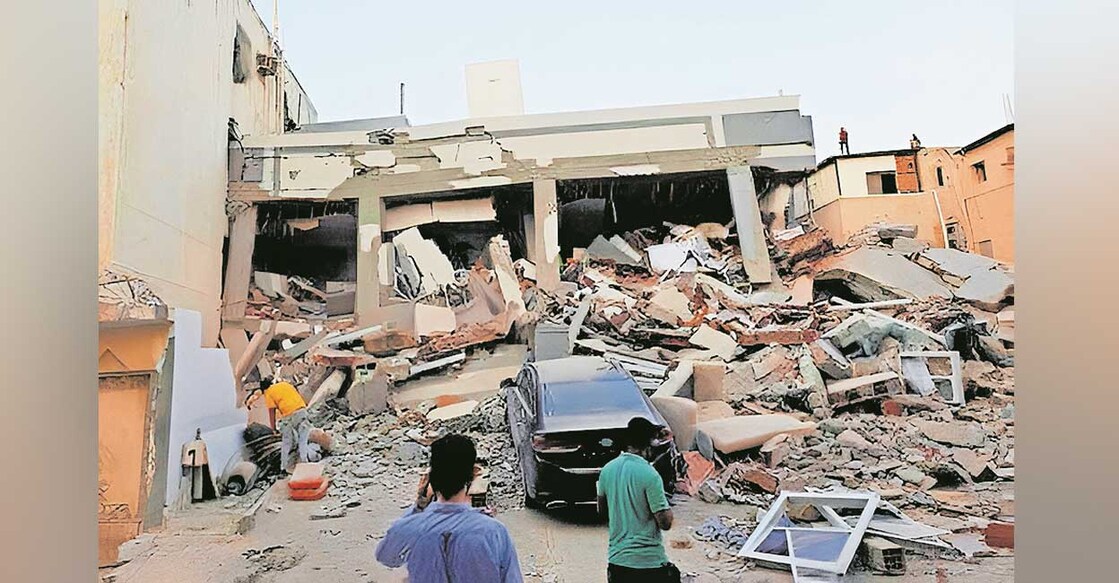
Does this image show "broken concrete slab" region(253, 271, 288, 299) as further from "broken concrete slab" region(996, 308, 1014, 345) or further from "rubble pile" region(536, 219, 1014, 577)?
"broken concrete slab" region(996, 308, 1014, 345)

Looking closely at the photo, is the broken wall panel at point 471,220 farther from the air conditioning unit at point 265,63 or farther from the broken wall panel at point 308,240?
the air conditioning unit at point 265,63

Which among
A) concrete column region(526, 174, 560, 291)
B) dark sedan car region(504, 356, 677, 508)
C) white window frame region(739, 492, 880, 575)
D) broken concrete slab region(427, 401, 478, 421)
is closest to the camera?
white window frame region(739, 492, 880, 575)

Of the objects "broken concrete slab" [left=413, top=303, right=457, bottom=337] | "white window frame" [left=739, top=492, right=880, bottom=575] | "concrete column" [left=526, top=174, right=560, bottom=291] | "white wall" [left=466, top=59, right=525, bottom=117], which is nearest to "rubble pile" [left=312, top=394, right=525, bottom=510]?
"broken concrete slab" [left=413, top=303, right=457, bottom=337]

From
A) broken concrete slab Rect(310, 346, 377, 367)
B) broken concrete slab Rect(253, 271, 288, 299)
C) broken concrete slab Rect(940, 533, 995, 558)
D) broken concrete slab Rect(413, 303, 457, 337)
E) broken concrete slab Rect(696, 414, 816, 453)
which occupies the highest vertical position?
broken concrete slab Rect(253, 271, 288, 299)

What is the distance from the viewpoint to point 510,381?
287cm

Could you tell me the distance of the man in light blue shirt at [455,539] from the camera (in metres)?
2.02

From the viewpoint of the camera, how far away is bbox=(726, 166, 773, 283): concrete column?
9.79 ft

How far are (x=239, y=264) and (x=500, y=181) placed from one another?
1.08m

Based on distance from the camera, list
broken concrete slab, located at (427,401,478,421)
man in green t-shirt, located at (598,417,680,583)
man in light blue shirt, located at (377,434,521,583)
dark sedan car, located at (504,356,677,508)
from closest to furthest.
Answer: man in light blue shirt, located at (377,434,521,583) → man in green t-shirt, located at (598,417,680,583) → dark sedan car, located at (504,356,677,508) → broken concrete slab, located at (427,401,478,421)

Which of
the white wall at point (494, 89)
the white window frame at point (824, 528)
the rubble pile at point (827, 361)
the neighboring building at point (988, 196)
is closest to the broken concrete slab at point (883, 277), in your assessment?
the rubble pile at point (827, 361)

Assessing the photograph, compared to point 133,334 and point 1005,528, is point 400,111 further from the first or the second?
point 1005,528

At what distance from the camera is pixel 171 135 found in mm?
2891

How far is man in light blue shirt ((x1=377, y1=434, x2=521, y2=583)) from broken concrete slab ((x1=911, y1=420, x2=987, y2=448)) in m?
1.60
